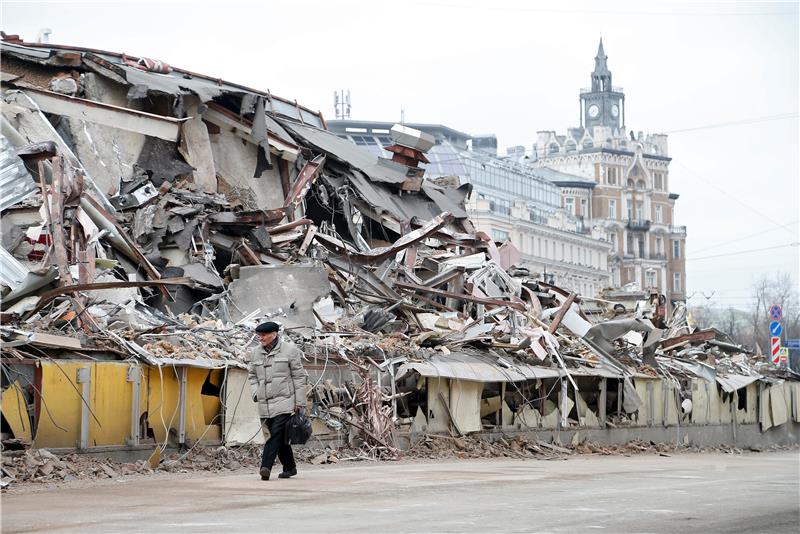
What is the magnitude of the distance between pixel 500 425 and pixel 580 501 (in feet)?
38.0

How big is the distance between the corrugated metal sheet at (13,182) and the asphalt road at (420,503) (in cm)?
679

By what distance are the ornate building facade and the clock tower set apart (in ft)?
81.7

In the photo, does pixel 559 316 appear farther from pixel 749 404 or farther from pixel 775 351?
pixel 775 351

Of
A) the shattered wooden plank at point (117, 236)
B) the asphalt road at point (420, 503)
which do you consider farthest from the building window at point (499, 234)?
the asphalt road at point (420, 503)

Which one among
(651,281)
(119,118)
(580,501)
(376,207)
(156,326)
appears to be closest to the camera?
(580,501)

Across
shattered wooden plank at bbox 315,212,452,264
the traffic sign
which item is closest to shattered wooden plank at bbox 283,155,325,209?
shattered wooden plank at bbox 315,212,452,264

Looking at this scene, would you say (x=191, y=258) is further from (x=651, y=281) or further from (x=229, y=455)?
(x=651, y=281)

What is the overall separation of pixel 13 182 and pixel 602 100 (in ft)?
579

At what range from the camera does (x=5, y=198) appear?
1938 cm

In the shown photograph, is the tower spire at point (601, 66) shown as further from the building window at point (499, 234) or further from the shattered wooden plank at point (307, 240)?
the shattered wooden plank at point (307, 240)

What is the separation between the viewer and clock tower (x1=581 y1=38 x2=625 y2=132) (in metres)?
190

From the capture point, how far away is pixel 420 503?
35.0 feet

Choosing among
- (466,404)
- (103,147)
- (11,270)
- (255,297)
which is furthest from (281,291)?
(103,147)

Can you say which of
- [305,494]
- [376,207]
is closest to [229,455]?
[305,494]
